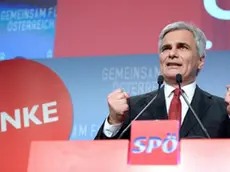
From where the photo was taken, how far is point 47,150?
1.07m

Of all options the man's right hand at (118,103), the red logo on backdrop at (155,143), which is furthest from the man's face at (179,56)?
the red logo on backdrop at (155,143)

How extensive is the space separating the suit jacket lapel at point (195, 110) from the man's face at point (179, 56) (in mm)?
72

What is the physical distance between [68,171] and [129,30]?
4.47 feet

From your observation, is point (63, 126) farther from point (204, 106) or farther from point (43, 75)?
point (204, 106)

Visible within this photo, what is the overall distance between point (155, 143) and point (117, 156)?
90 millimetres

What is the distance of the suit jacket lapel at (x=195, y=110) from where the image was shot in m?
1.47

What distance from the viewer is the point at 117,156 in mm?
1017

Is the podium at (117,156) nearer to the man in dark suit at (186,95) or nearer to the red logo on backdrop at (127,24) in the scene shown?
the man in dark suit at (186,95)

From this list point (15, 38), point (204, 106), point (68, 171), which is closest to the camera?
point (68, 171)

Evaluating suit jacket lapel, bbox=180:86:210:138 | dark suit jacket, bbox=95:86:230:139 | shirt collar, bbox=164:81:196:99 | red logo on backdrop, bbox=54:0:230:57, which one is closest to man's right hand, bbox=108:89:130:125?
dark suit jacket, bbox=95:86:230:139

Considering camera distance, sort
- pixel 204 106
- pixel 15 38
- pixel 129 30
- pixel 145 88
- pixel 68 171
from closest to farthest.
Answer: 1. pixel 68 171
2. pixel 204 106
3. pixel 145 88
4. pixel 129 30
5. pixel 15 38

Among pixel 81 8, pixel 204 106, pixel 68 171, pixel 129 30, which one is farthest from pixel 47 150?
pixel 81 8

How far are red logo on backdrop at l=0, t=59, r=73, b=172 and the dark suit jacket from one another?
2.34 ft

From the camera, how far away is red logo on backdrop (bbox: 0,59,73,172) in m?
2.29
